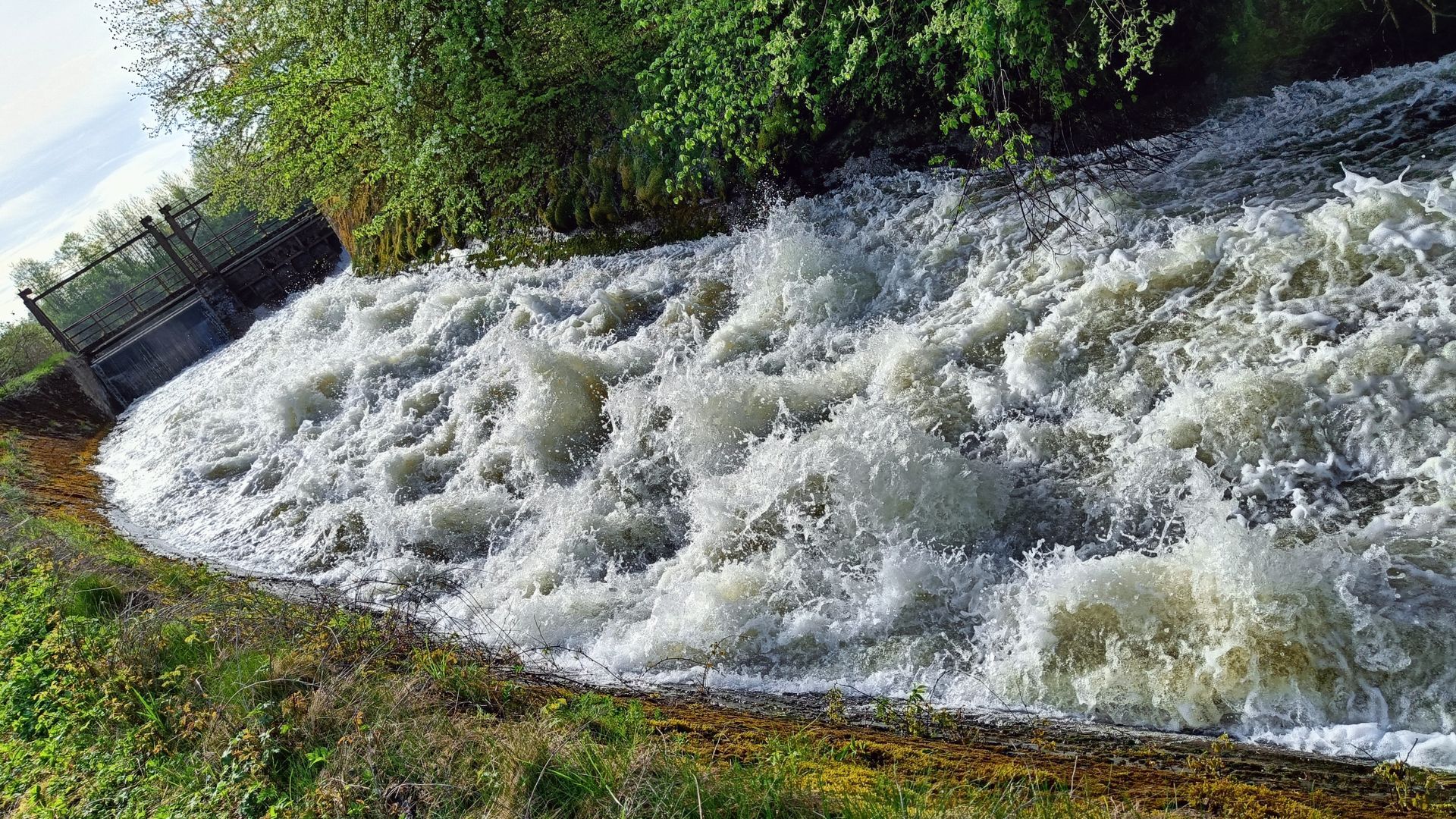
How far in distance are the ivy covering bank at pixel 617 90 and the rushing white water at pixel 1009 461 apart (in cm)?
84

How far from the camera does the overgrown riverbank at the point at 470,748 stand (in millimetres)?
2717

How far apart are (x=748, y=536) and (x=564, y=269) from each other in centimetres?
642

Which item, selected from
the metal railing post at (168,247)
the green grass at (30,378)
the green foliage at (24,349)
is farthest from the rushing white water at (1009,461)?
the green foliage at (24,349)

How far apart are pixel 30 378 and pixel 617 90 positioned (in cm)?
1311

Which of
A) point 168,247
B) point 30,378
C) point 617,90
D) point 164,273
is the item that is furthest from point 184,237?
point 617,90

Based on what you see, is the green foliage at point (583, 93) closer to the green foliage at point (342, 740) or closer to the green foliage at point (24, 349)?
the green foliage at point (342, 740)

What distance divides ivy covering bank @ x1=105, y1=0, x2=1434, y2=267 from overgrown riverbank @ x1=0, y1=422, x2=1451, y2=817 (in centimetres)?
334

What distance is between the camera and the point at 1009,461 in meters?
4.97

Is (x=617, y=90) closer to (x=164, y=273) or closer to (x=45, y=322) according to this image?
(x=45, y=322)

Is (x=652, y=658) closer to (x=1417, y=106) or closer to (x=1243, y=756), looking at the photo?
(x=1243, y=756)

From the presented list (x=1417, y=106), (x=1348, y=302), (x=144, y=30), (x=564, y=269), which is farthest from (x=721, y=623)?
(x=144, y=30)

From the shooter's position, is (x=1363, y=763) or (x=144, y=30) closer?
(x=1363, y=763)

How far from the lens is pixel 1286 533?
3.78 metres

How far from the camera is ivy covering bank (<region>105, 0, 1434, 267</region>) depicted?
6.05 m
